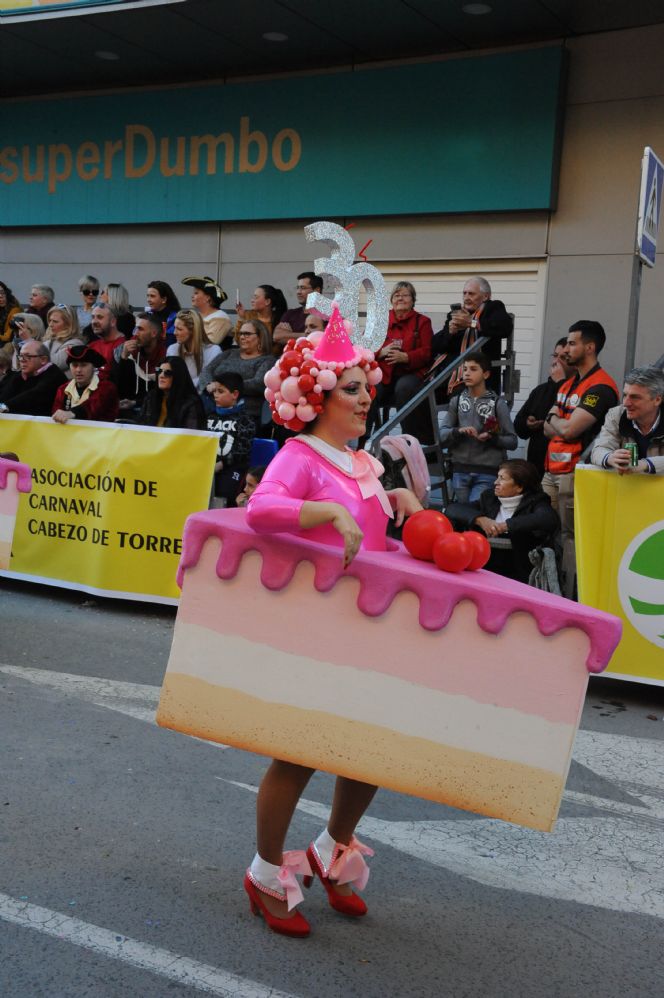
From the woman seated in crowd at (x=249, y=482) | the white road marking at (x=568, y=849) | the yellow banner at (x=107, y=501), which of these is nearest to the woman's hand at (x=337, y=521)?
the white road marking at (x=568, y=849)

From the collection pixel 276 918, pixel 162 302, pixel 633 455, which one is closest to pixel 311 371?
pixel 276 918

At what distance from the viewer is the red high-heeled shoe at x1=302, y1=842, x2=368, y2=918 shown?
138 inches

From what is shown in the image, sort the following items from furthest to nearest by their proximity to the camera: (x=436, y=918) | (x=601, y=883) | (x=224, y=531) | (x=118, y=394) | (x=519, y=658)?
1. (x=118, y=394)
2. (x=601, y=883)
3. (x=436, y=918)
4. (x=224, y=531)
5. (x=519, y=658)

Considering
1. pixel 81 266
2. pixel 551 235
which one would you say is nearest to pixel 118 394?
pixel 551 235

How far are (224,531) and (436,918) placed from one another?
1498 mm

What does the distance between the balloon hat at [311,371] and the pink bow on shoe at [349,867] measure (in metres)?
1.39

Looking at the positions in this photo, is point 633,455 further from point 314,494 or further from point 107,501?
point 107,501

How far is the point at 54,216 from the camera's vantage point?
15406 millimetres

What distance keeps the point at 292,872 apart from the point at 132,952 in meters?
0.55

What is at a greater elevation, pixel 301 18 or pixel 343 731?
pixel 301 18

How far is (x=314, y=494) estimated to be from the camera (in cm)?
326

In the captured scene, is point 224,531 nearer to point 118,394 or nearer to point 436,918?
point 436,918

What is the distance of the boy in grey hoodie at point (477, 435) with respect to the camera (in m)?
8.24

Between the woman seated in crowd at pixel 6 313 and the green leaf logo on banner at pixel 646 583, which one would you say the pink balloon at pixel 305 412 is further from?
the woman seated in crowd at pixel 6 313
